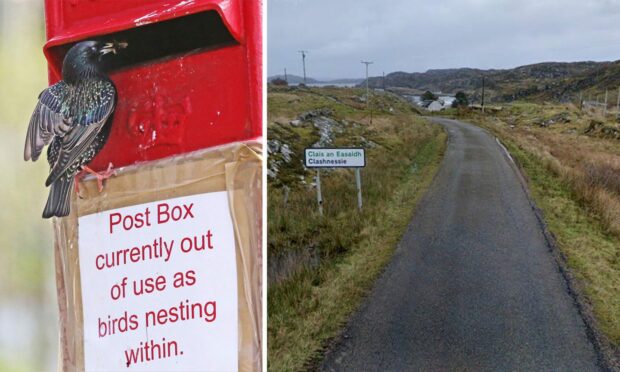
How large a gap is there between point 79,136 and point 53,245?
1.59 ft

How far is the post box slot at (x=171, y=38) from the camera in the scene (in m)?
1.61

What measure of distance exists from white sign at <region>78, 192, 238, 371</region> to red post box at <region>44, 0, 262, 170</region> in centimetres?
24

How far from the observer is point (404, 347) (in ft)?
16.5

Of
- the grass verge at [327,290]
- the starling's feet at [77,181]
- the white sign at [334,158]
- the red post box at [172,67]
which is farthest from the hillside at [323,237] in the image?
the red post box at [172,67]

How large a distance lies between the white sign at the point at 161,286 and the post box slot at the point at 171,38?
53 cm

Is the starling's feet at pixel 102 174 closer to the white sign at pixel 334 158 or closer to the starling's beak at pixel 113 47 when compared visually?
the starling's beak at pixel 113 47

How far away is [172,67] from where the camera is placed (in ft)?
5.70

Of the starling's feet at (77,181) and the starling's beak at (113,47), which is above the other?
the starling's beak at (113,47)

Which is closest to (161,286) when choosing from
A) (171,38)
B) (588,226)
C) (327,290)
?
(171,38)

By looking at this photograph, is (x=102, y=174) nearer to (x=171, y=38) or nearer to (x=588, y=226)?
(x=171, y=38)

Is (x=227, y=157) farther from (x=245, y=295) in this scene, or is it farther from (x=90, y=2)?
(x=90, y=2)

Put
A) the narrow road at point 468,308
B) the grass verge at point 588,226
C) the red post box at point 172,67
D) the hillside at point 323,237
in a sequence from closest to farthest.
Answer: the red post box at point 172,67 → the narrow road at point 468,308 → the hillside at point 323,237 → the grass verge at point 588,226

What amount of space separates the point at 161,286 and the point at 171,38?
90cm

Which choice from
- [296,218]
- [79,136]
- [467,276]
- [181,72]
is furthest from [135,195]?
[296,218]
